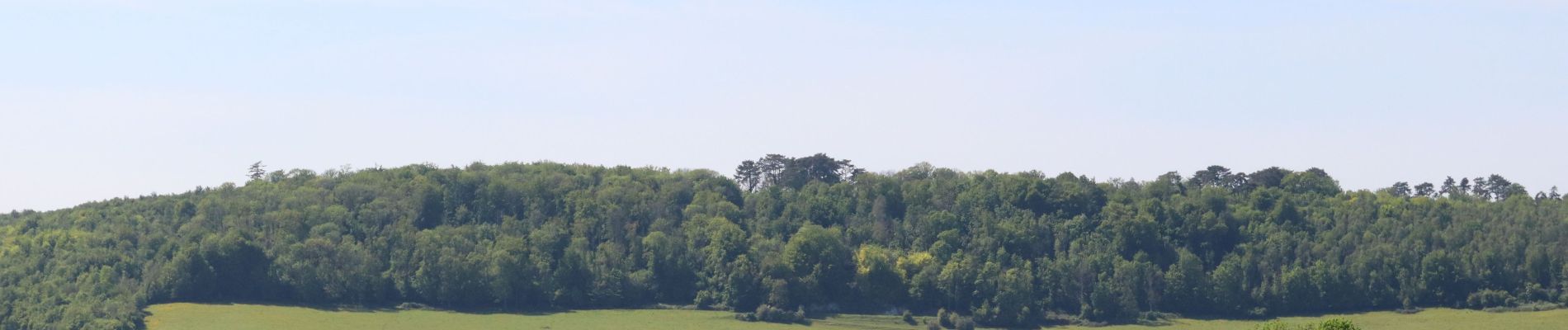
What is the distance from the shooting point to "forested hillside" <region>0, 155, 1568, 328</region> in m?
169

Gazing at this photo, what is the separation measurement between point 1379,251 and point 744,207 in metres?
56.2

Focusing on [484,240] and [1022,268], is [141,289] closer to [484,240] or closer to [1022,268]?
[484,240]

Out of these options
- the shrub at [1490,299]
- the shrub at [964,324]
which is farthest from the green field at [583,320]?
the shrub at [964,324]

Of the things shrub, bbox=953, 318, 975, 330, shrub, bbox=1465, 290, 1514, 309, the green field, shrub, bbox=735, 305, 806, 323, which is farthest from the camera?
shrub, bbox=1465, 290, 1514, 309

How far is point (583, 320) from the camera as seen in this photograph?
164m

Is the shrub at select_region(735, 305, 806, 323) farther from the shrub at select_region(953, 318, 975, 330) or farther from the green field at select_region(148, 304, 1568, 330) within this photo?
the shrub at select_region(953, 318, 975, 330)

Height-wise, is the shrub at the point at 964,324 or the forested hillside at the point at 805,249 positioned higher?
the forested hillside at the point at 805,249

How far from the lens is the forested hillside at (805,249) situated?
169 metres

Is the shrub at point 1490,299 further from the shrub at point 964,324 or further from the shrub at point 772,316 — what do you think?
the shrub at point 772,316

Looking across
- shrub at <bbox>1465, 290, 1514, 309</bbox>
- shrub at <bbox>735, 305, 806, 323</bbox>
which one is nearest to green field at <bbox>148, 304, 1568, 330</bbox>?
shrub at <bbox>735, 305, 806, 323</bbox>

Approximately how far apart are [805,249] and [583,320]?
2018 cm

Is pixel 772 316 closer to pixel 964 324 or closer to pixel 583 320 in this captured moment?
pixel 583 320

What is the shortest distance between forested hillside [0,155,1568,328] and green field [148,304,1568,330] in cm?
307

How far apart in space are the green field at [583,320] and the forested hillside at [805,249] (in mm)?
3074
